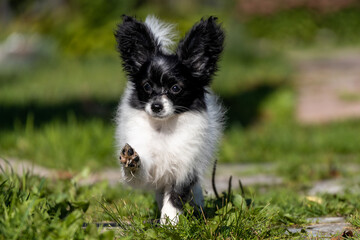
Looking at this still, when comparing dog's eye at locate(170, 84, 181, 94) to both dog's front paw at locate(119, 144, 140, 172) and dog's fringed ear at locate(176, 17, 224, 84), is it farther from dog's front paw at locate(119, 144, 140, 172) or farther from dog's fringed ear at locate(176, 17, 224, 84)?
dog's front paw at locate(119, 144, 140, 172)

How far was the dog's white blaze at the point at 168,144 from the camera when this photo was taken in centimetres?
403

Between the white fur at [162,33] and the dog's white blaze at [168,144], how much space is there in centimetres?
→ 64

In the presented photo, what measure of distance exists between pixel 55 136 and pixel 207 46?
13.4ft

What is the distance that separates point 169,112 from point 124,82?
7480mm

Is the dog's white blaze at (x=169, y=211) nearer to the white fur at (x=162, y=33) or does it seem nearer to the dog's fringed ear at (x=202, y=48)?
the dog's fringed ear at (x=202, y=48)

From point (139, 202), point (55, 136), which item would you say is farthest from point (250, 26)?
point (139, 202)

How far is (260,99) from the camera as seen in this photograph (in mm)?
12336

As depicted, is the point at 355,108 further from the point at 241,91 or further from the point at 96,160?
the point at 96,160

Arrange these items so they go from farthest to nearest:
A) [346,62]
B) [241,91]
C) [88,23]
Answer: [88,23], [346,62], [241,91]

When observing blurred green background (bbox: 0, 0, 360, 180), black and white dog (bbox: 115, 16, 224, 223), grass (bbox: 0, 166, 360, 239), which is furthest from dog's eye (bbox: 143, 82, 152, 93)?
blurred green background (bbox: 0, 0, 360, 180)

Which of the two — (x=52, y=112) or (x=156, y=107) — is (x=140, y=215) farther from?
(x=52, y=112)

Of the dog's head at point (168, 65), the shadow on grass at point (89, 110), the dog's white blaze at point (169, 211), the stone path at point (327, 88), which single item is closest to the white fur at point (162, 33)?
the dog's head at point (168, 65)

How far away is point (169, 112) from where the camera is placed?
4.01m

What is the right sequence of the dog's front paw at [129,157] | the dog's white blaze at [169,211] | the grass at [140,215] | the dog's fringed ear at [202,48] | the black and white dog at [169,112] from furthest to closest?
the dog's fringed ear at [202,48]
the black and white dog at [169,112]
the dog's white blaze at [169,211]
the dog's front paw at [129,157]
the grass at [140,215]
